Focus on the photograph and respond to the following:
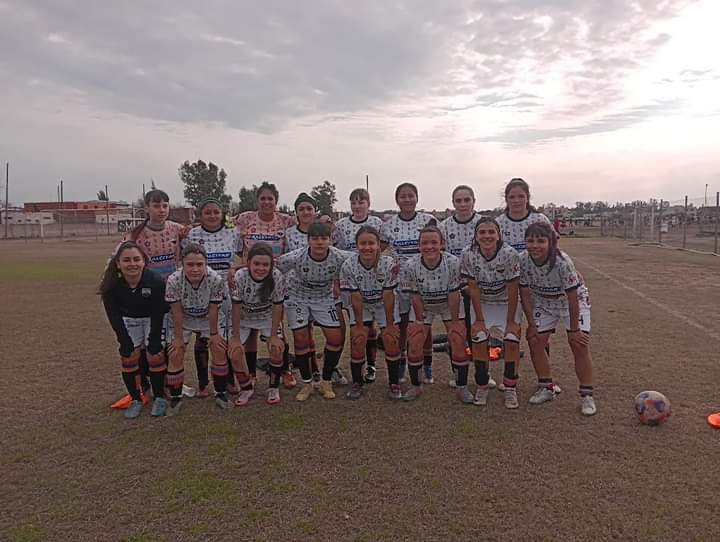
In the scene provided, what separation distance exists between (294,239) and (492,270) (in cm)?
202

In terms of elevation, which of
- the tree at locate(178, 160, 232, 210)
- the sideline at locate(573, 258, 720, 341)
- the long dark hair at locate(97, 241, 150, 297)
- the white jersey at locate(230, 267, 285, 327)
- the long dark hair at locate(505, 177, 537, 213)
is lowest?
the sideline at locate(573, 258, 720, 341)

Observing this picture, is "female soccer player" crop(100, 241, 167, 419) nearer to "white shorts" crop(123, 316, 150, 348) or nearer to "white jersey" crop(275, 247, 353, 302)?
"white shorts" crop(123, 316, 150, 348)

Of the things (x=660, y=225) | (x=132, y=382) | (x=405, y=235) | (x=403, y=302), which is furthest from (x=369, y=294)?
(x=660, y=225)

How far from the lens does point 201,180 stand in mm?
61969

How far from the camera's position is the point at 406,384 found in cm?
536

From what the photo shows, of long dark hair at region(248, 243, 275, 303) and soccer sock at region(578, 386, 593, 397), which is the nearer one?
soccer sock at region(578, 386, 593, 397)

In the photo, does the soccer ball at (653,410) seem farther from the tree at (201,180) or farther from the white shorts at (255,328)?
the tree at (201,180)

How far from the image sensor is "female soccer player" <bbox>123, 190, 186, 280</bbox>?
17.0 feet

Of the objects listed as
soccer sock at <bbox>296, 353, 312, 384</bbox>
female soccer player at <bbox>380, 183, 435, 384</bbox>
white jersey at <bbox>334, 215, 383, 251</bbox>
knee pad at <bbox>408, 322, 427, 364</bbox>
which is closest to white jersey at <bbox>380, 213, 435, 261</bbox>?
female soccer player at <bbox>380, 183, 435, 384</bbox>

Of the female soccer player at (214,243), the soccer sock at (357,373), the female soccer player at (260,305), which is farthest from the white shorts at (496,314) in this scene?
the female soccer player at (214,243)

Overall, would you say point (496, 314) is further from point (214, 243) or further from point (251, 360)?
point (214, 243)

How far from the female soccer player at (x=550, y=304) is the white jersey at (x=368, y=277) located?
114 centimetres

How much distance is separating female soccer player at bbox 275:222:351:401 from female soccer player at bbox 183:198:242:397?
517 mm

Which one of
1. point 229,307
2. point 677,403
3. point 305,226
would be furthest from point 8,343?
point 677,403
